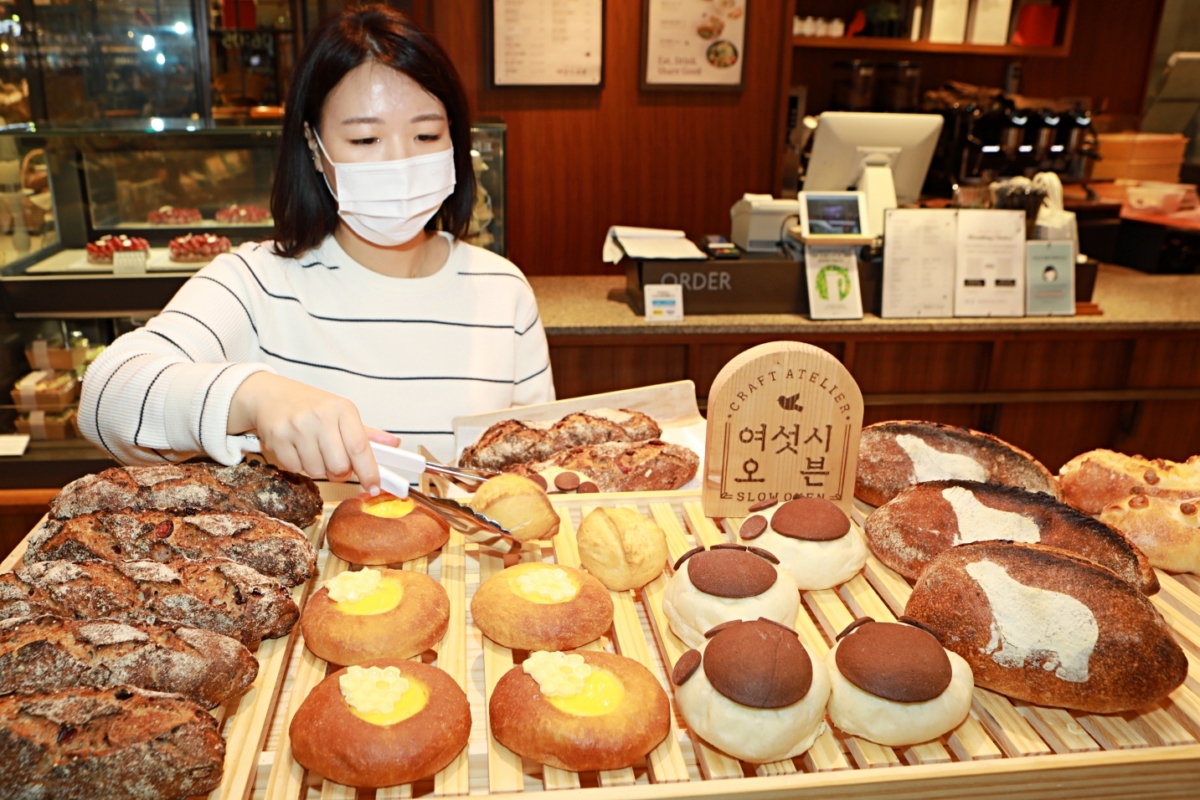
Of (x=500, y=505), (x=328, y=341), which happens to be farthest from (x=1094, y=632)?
(x=328, y=341)

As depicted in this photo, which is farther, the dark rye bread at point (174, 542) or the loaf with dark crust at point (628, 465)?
the loaf with dark crust at point (628, 465)

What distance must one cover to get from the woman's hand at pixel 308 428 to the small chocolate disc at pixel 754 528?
20.1 inches

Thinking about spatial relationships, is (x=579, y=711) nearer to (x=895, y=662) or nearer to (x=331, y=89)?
(x=895, y=662)

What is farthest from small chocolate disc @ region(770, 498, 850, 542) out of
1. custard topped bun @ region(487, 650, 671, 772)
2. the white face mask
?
the white face mask

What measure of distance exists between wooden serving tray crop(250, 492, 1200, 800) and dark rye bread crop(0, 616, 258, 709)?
0.24 feet

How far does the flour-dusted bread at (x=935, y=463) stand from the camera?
1.42 meters

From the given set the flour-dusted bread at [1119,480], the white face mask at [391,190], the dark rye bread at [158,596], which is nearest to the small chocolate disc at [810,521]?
the flour-dusted bread at [1119,480]

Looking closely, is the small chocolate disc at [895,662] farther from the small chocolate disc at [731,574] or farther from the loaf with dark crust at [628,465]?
the loaf with dark crust at [628,465]

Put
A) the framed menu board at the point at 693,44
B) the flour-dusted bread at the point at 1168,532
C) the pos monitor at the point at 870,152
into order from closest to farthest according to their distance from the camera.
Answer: the flour-dusted bread at the point at 1168,532, the pos monitor at the point at 870,152, the framed menu board at the point at 693,44

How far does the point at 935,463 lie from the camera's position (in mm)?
1444

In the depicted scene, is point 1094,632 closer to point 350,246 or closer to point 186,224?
point 350,246

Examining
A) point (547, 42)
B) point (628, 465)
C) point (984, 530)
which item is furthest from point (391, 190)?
point (547, 42)

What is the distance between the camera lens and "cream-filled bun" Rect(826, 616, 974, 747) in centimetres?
88

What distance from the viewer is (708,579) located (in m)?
1.04
